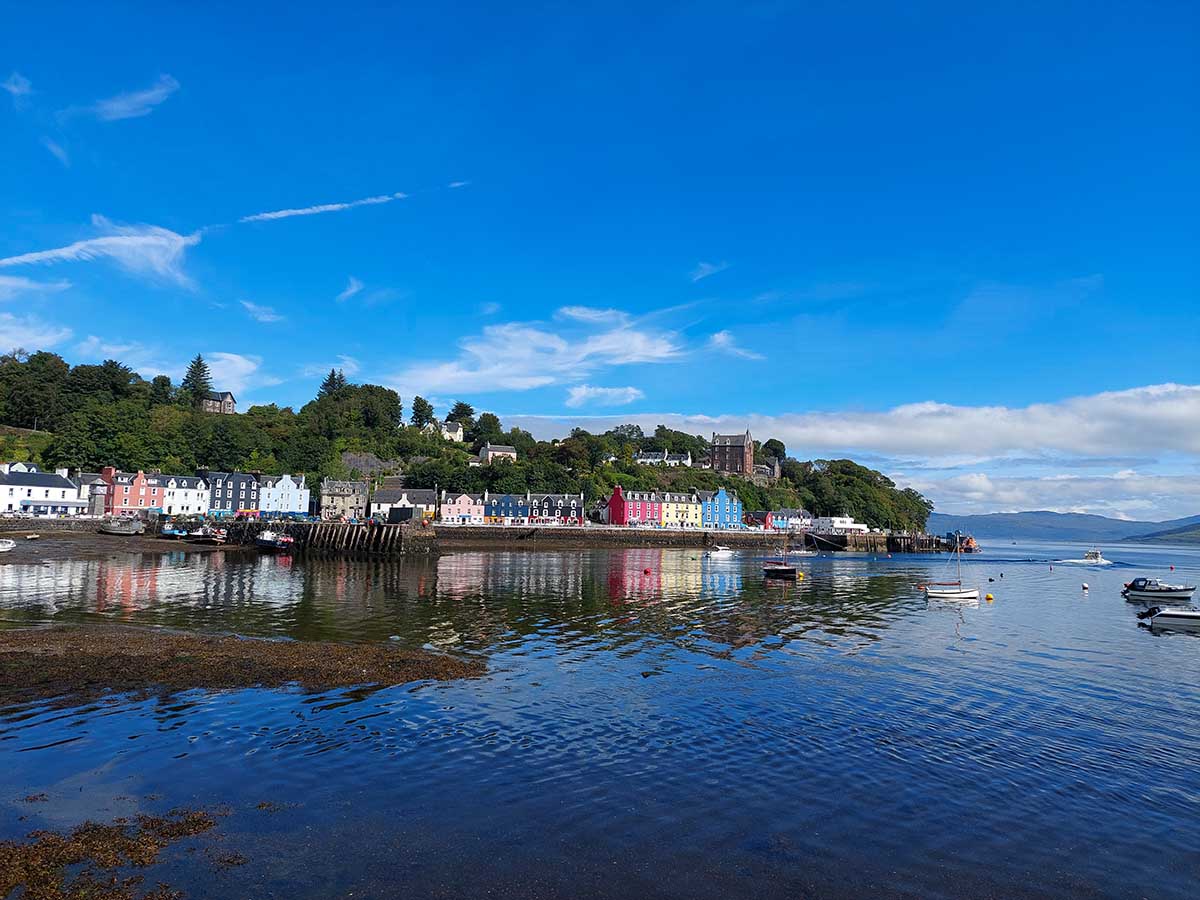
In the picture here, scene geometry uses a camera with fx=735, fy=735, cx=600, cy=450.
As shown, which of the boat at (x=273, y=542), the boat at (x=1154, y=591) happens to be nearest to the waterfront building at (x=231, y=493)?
the boat at (x=273, y=542)

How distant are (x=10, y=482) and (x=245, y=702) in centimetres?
11223

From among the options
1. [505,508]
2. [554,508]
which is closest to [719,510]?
[554,508]

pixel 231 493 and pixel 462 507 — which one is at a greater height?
pixel 231 493

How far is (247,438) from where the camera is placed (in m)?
149

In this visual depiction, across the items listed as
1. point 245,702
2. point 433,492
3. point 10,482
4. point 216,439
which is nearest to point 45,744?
point 245,702

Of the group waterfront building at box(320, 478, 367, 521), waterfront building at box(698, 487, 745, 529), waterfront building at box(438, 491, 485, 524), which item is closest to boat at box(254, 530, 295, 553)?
waterfront building at box(320, 478, 367, 521)

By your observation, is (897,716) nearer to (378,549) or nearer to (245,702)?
(245,702)

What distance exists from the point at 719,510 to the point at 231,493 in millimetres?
99522

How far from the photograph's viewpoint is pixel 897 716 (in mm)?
18328

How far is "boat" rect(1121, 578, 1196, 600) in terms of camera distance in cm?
5166

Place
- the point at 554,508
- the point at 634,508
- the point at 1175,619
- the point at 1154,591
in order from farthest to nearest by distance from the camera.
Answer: the point at 634,508
the point at 554,508
the point at 1154,591
the point at 1175,619

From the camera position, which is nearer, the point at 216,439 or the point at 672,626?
the point at 672,626

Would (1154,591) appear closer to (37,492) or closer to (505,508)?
(505,508)

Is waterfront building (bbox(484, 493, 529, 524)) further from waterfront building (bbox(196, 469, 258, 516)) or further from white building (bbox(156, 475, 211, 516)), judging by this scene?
white building (bbox(156, 475, 211, 516))
